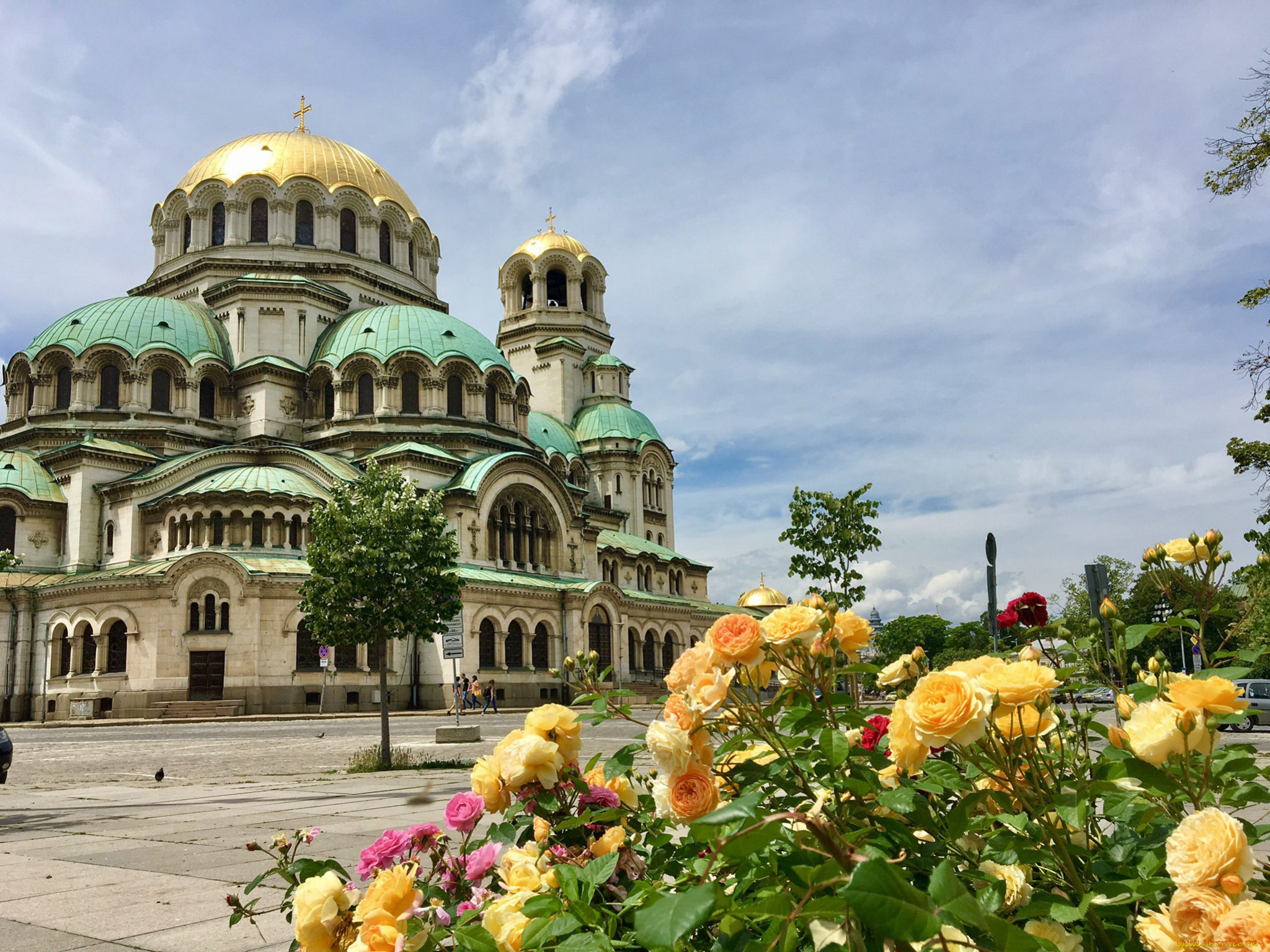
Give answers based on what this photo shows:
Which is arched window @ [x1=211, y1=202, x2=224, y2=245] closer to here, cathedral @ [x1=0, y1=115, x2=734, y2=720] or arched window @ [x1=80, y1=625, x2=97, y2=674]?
cathedral @ [x1=0, y1=115, x2=734, y2=720]

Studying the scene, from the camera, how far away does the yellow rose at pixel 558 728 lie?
2773mm

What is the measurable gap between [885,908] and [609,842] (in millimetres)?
1332

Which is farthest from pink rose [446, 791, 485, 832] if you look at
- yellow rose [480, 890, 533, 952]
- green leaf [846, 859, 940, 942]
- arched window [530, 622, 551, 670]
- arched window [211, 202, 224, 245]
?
arched window [211, 202, 224, 245]

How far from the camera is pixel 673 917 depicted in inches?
66.5

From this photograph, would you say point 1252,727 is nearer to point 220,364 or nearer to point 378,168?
A: point 220,364

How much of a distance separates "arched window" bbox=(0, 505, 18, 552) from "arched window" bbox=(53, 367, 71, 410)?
5526 millimetres

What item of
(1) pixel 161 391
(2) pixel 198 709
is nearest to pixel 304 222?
(1) pixel 161 391

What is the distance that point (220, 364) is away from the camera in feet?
149

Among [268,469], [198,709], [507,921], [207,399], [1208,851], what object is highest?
[207,399]

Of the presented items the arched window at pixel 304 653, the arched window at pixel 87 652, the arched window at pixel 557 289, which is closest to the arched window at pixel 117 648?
the arched window at pixel 87 652

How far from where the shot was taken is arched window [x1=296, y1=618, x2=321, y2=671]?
121ft

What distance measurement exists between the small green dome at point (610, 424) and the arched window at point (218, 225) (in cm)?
2331

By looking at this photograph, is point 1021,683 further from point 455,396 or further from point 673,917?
point 455,396

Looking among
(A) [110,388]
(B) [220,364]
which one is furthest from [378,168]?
(A) [110,388]
